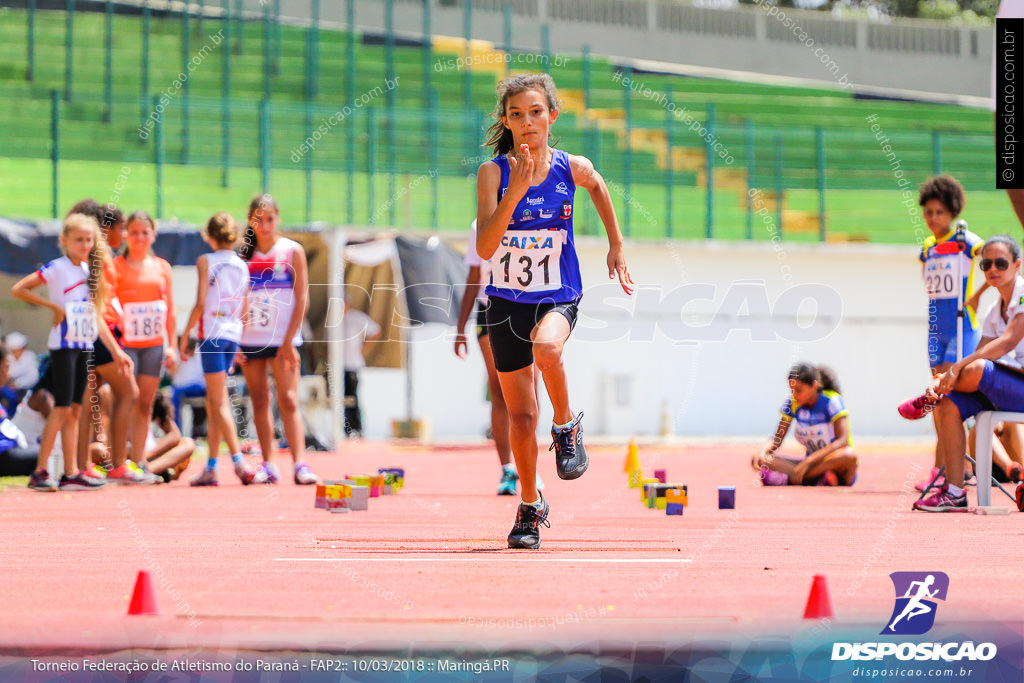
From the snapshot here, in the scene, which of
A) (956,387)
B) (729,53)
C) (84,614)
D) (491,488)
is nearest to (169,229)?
(491,488)

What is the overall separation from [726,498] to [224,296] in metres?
4.18

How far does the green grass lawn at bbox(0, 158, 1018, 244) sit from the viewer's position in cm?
1778

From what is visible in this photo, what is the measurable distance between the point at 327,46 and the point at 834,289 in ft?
42.2

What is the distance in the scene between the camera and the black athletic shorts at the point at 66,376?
877 centimetres

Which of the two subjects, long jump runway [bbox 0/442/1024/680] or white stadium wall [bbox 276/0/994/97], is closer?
long jump runway [bbox 0/442/1024/680]

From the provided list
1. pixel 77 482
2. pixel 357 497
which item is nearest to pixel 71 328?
pixel 77 482

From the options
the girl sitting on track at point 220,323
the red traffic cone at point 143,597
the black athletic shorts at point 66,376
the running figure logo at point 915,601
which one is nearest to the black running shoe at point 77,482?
the black athletic shorts at point 66,376

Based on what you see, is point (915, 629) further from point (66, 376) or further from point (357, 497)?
point (66, 376)

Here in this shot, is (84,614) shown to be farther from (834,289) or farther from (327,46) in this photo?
(327,46)

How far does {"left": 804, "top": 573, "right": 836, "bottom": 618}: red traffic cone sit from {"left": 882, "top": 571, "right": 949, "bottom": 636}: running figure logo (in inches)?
7.0

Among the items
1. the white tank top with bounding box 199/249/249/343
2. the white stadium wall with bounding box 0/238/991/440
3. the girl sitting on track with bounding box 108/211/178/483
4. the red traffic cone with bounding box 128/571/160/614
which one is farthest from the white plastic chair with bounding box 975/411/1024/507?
the white stadium wall with bounding box 0/238/991/440

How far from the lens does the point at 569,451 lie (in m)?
5.61

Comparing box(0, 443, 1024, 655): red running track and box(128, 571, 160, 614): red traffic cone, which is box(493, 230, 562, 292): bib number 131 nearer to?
box(0, 443, 1024, 655): red running track

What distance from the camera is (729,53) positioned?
3219cm
